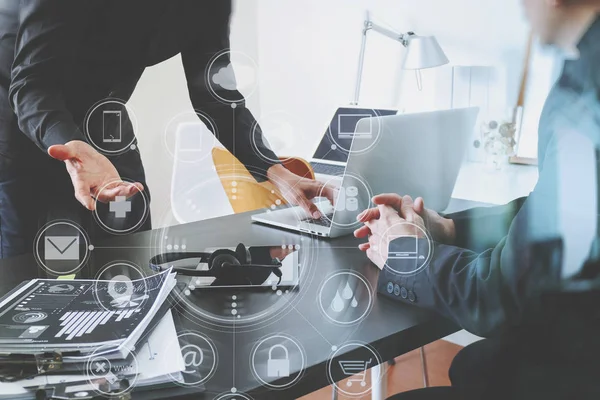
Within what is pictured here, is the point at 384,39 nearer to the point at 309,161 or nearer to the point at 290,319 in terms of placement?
the point at 309,161

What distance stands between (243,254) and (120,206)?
0.24 meters

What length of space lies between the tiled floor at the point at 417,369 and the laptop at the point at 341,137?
0.33 m

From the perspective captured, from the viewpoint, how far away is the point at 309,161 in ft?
3.26

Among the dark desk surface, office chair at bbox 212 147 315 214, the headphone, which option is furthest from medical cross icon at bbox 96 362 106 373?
→ office chair at bbox 212 147 315 214

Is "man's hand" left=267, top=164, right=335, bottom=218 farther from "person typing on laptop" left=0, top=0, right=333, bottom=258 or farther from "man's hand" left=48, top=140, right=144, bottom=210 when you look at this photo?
"man's hand" left=48, top=140, right=144, bottom=210

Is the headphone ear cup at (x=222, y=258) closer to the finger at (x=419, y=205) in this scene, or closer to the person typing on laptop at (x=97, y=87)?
the person typing on laptop at (x=97, y=87)

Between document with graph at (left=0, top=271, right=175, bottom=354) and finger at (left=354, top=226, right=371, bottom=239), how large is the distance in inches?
12.5

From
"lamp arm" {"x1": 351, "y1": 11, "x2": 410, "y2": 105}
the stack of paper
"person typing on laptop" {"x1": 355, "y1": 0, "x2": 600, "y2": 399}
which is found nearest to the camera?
the stack of paper

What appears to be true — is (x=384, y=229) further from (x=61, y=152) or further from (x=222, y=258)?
(x=61, y=152)

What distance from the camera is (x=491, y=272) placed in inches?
35.8

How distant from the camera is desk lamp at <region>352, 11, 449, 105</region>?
3.09 feet

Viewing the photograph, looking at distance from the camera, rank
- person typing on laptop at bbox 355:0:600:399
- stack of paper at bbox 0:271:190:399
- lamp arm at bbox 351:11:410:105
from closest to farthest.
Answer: stack of paper at bbox 0:271:190:399 < person typing on laptop at bbox 355:0:600:399 < lamp arm at bbox 351:11:410:105

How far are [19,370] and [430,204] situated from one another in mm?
660

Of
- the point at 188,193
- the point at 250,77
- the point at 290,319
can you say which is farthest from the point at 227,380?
the point at 250,77
